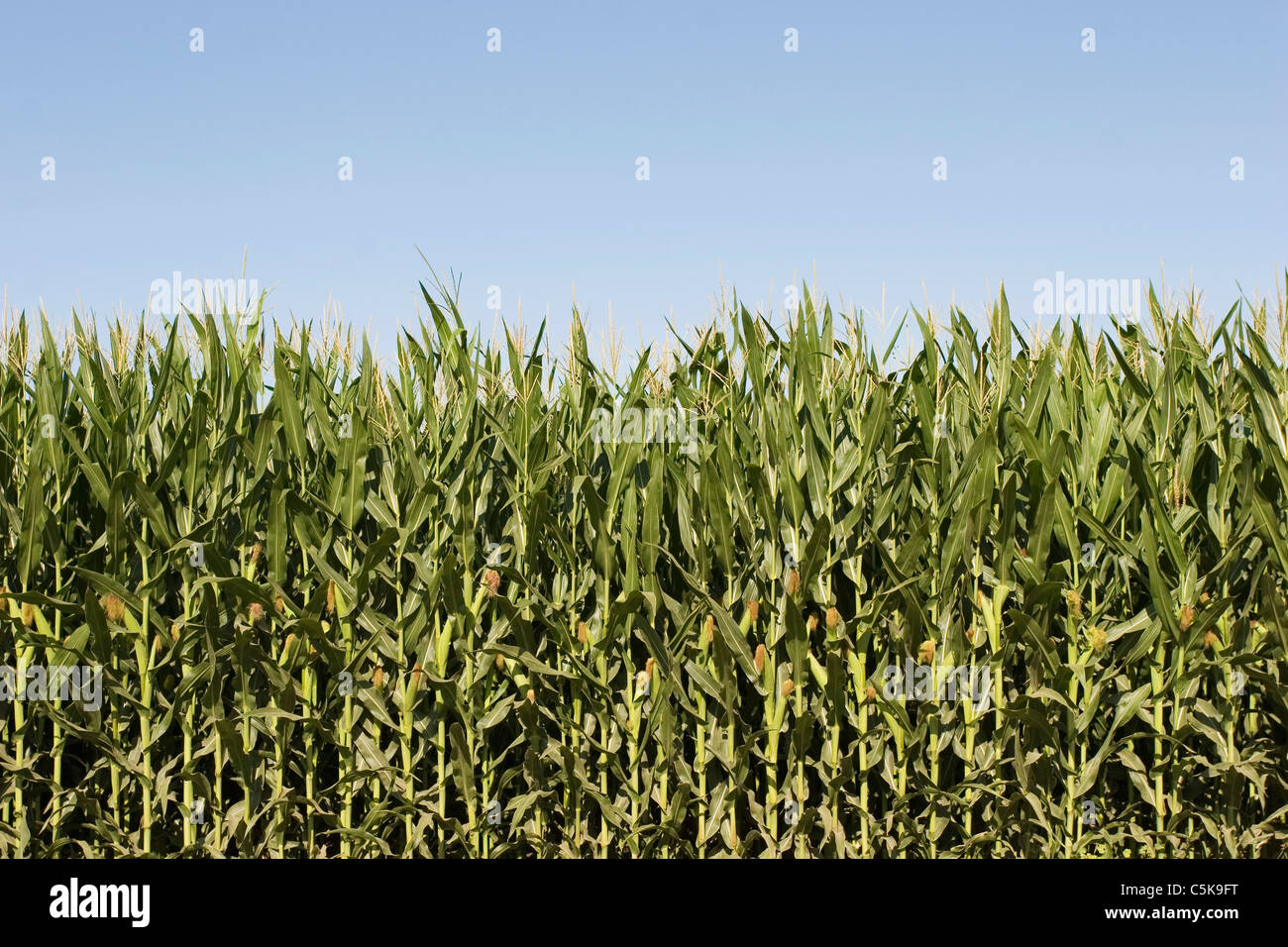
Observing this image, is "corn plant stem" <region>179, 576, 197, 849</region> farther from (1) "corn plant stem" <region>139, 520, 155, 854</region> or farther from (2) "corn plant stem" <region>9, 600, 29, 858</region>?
(2) "corn plant stem" <region>9, 600, 29, 858</region>

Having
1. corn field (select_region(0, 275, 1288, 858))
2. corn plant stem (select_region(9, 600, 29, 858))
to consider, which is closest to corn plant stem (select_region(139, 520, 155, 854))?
corn field (select_region(0, 275, 1288, 858))

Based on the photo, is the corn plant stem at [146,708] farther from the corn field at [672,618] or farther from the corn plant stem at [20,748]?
the corn plant stem at [20,748]

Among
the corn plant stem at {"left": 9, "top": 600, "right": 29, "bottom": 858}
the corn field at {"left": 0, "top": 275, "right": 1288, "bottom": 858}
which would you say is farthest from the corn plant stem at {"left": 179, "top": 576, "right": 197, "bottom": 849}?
the corn plant stem at {"left": 9, "top": 600, "right": 29, "bottom": 858}

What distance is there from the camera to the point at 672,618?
4.99m

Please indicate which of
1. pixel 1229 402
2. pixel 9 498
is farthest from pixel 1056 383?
pixel 9 498

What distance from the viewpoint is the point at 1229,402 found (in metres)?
Result: 4.99

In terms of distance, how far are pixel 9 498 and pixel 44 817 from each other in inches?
66.8

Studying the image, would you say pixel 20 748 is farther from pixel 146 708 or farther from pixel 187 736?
pixel 187 736

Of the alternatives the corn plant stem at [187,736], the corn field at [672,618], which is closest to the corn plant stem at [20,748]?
the corn field at [672,618]

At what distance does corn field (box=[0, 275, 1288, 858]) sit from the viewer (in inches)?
190

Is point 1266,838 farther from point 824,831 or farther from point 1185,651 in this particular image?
point 824,831

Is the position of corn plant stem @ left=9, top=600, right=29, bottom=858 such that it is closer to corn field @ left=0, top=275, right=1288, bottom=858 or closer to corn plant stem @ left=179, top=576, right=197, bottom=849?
corn field @ left=0, top=275, right=1288, bottom=858

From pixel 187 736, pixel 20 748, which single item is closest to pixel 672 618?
pixel 187 736

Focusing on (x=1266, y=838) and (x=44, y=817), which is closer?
(x=1266, y=838)
